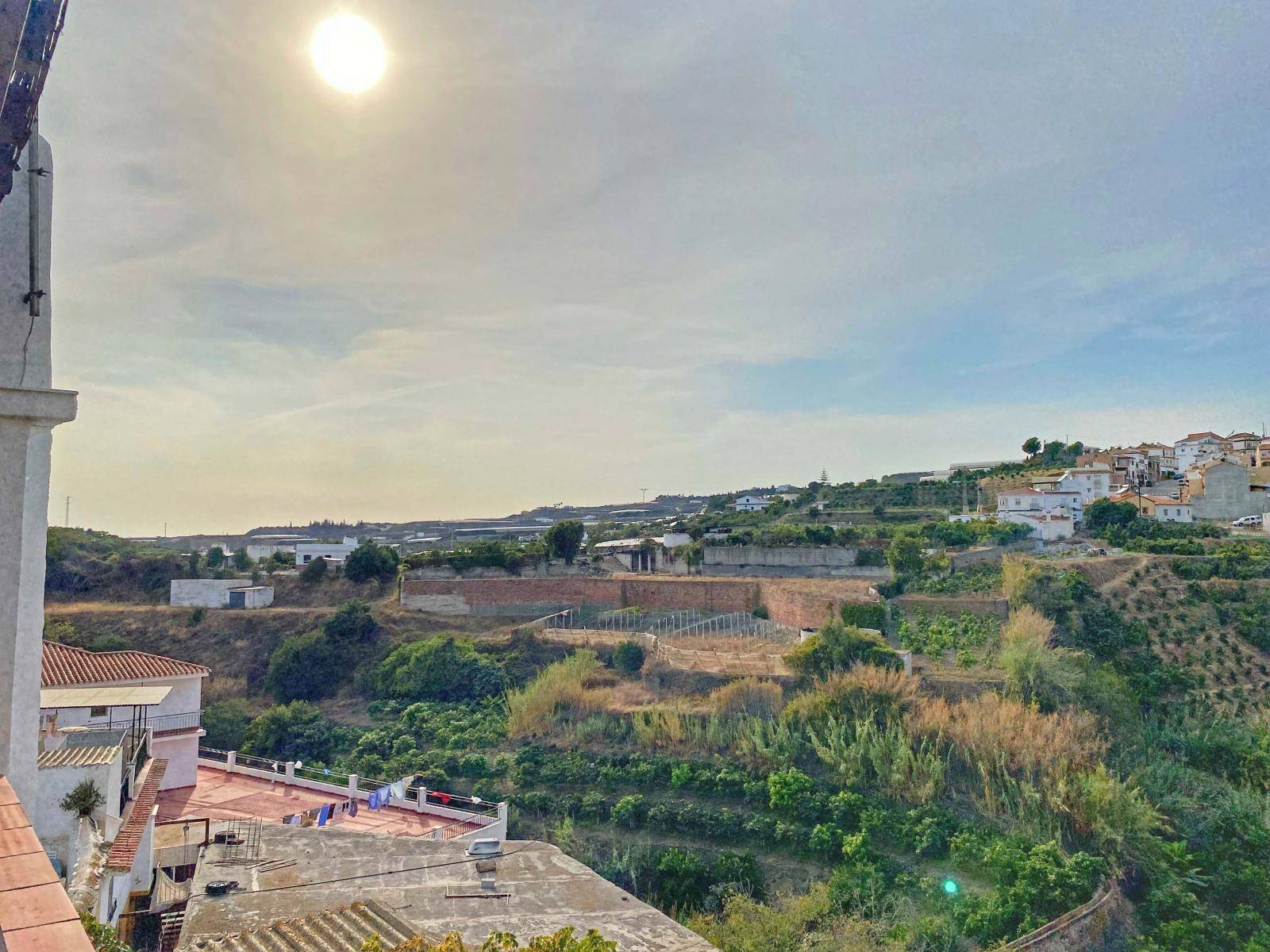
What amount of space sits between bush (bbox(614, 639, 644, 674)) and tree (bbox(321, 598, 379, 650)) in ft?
33.3

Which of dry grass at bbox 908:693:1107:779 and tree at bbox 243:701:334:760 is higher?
dry grass at bbox 908:693:1107:779

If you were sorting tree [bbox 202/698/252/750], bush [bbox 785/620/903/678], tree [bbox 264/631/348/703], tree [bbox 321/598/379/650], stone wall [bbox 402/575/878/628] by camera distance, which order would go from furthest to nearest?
stone wall [bbox 402/575/878/628]
tree [bbox 321/598/379/650]
tree [bbox 264/631/348/703]
tree [bbox 202/698/252/750]
bush [bbox 785/620/903/678]

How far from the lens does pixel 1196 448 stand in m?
54.4

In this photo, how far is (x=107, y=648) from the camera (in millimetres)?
28328

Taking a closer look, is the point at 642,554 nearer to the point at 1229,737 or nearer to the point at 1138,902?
the point at 1229,737

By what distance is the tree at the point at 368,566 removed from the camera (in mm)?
35625

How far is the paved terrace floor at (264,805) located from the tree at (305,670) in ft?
25.7

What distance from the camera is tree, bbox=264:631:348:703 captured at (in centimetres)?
2664

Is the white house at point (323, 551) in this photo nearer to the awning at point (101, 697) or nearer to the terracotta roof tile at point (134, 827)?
the awning at point (101, 697)

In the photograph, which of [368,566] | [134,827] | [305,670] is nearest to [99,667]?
[134,827]

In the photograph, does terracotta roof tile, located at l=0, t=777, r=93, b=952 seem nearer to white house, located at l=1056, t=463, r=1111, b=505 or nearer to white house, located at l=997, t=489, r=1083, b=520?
white house, located at l=997, t=489, r=1083, b=520

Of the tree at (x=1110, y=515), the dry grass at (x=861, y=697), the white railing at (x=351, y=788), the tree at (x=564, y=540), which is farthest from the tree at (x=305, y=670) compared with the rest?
the tree at (x=1110, y=515)

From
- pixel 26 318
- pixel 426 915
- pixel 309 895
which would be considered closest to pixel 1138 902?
pixel 426 915

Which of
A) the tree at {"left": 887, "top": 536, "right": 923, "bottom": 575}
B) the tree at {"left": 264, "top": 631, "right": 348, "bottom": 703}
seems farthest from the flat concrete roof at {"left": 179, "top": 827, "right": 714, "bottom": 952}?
the tree at {"left": 887, "top": 536, "right": 923, "bottom": 575}
